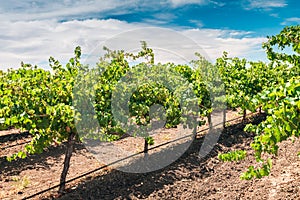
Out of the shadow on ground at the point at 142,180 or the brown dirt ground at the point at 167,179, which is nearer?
the brown dirt ground at the point at 167,179

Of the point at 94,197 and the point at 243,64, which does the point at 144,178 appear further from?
the point at 243,64

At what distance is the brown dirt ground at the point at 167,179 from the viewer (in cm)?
810

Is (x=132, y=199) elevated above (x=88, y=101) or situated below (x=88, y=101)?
below

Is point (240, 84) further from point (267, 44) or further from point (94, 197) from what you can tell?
point (94, 197)

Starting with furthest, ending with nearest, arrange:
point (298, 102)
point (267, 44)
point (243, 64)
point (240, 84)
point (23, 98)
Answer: point (243, 64)
point (240, 84)
point (267, 44)
point (23, 98)
point (298, 102)

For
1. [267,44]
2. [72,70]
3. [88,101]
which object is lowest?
[88,101]

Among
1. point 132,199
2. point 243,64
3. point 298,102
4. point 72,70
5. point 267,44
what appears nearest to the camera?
point 298,102

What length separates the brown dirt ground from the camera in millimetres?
8102

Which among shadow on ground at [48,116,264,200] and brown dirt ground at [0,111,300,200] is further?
shadow on ground at [48,116,264,200]

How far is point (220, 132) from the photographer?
14383mm

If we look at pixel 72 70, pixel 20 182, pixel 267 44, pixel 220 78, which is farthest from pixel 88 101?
pixel 220 78

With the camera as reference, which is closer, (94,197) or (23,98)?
(23,98)

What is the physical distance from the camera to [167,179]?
362 inches

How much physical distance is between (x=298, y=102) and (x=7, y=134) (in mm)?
15530
